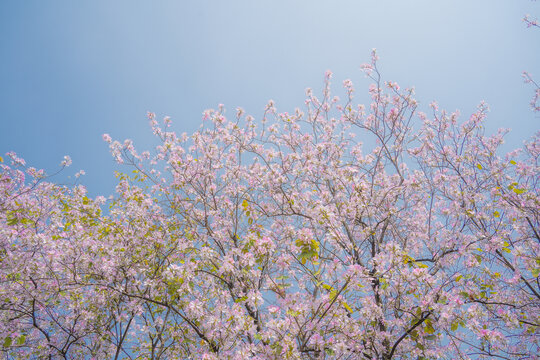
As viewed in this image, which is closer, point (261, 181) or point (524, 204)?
point (524, 204)

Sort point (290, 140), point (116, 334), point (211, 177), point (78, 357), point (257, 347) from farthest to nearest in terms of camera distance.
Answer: point (290, 140) < point (211, 177) < point (78, 357) < point (116, 334) < point (257, 347)

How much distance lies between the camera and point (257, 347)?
180 inches

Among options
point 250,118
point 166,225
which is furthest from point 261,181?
point 166,225

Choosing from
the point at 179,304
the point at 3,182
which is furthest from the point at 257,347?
the point at 3,182

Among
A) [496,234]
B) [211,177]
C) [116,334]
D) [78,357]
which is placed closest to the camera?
[496,234]

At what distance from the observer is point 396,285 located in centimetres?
480

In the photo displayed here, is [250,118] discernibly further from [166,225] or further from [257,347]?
[257,347]

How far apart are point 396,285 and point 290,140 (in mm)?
5244

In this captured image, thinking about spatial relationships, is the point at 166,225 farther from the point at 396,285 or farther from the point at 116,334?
the point at 396,285

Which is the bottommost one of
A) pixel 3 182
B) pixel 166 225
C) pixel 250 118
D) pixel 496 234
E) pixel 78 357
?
pixel 78 357

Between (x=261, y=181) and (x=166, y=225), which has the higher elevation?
(x=261, y=181)

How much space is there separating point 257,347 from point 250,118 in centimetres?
540

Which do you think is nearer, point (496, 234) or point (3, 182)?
point (496, 234)

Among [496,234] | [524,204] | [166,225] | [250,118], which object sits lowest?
[496,234]
